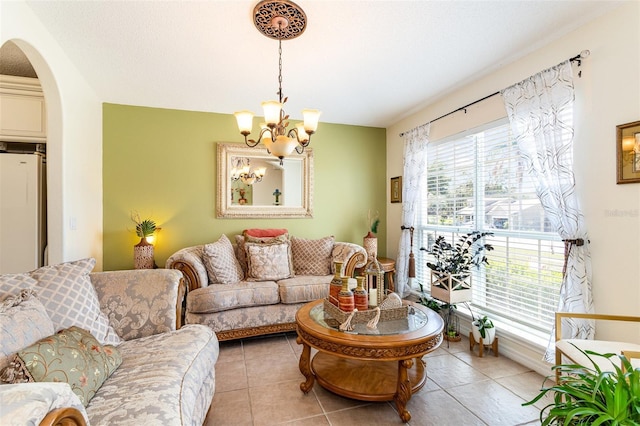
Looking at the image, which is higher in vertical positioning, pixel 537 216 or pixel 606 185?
pixel 606 185

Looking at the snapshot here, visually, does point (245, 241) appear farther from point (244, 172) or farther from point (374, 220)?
point (374, 220)

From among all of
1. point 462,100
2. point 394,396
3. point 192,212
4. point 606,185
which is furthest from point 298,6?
point 192,212

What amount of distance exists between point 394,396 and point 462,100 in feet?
9.60

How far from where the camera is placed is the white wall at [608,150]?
1.82 metres

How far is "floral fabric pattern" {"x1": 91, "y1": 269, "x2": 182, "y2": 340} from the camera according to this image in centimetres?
181

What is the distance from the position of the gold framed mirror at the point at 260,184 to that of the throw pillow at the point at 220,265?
0.77 metres

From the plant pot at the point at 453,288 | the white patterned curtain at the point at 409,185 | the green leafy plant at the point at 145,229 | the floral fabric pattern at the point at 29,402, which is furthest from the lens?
the white patterned curtain at the point at 409,185

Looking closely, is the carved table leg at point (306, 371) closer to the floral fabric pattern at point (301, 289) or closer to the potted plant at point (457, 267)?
the floral fabric pattern at point (301, 289)

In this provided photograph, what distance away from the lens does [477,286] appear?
300 cm

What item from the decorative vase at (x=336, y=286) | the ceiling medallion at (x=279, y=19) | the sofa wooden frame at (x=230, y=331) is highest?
the ceiling medallion at (x=279, y=19)

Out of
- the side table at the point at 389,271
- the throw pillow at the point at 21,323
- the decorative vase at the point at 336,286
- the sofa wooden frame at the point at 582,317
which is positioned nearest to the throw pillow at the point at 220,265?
the decorative vase at the point at 336,286

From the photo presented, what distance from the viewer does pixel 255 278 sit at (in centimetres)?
326

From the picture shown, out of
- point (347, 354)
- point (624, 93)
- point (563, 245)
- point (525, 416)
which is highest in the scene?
point (624, 93)

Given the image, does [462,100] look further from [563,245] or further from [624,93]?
[563,245]
